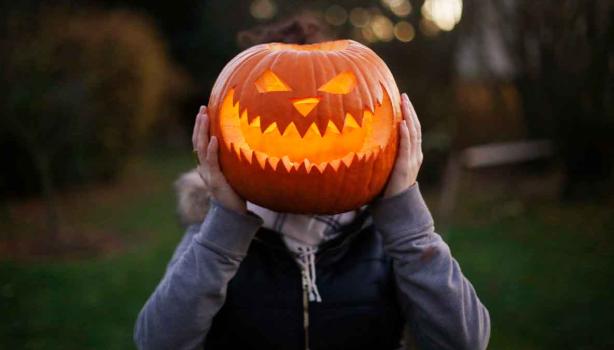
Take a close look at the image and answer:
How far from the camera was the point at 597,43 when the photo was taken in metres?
7.53

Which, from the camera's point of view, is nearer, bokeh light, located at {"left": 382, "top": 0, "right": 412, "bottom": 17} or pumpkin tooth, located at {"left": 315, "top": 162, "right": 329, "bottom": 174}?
pumpkin tooth, located at {"left": 315, "top": 162, "right": 329, "bottom": 174}

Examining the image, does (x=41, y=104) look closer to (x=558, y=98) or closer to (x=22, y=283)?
(x=22, y=283)

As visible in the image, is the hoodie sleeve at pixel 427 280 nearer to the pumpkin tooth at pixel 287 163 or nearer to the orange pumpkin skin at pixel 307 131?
the orange pumpkin skin at pixel 307 131

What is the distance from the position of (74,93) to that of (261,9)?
815 centimetres

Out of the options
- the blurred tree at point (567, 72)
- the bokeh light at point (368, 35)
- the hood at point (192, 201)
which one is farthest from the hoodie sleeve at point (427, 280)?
the bokeh light at point (368, 35)

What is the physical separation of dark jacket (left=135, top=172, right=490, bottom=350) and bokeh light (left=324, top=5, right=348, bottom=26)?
381 inches

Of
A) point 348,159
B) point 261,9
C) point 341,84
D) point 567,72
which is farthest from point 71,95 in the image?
point 261,9

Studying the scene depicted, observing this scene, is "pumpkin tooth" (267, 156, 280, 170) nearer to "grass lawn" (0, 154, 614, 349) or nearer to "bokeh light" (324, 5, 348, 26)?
"grass lawn" (0, 154, 614, 349)

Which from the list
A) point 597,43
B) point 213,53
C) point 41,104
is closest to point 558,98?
point 597,43

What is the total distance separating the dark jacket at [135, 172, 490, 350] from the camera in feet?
6.22

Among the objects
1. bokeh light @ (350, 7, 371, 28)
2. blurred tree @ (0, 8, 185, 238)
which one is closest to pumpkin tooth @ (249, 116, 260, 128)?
blurred tree @ (0, 8, 185, 238)

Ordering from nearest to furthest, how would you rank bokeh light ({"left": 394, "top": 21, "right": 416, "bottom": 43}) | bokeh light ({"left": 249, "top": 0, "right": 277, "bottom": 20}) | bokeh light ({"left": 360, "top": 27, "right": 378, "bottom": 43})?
bokeh light ({"left": 394, "top": 21, "right": 416, "bottom": 43})
bokeh light ({"left": 360, "top": 27, "right": 378, "bottom": 43})
bokeh light ({"left": 249, "top": 0, "right": 277, "bottom": 20})

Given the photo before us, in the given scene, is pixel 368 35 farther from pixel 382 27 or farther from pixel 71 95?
pixel 71 95

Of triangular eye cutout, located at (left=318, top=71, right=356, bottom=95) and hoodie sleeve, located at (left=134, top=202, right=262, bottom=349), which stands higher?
triangular eye cutout, located at (left=318, top=71, right=356, bottom=95)
